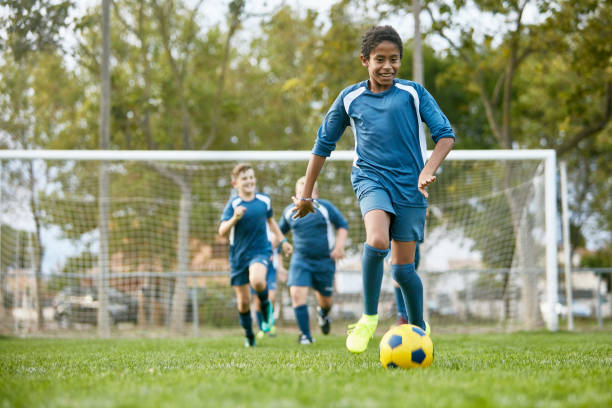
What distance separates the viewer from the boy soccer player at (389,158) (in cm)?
399

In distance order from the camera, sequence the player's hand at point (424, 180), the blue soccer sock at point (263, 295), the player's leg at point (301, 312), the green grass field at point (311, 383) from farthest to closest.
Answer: the player's leg at point (301, 312) < the blue soccer sock at point (263, 295) < the player's hand at point (424, 180) < the green grass field at point (311, 383)

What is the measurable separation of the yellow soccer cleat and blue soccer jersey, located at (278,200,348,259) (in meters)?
3.50

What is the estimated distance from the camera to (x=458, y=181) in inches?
525

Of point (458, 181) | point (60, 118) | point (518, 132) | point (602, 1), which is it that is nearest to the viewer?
point (602, 1)

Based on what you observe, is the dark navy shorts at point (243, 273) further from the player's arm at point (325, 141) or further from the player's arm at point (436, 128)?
the player's arm at point (436, 128)

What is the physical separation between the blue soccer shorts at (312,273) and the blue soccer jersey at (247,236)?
1028mm

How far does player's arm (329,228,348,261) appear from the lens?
24.8 ft

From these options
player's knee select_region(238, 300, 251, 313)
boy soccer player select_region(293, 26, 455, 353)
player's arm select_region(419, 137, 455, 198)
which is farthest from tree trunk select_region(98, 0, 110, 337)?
player's arm select_region(419, 137, 455, 198)

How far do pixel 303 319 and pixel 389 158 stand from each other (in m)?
3.65

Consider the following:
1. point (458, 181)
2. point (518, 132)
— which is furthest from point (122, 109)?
point (518, 132)

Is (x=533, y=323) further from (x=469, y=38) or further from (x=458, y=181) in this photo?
(x=469, y=38)

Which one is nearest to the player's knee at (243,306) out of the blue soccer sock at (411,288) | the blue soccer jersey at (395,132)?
the blue soccer sock at (411,288)

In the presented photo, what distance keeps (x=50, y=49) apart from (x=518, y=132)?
15526 mm

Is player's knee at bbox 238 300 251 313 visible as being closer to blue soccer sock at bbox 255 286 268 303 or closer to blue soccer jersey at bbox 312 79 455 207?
blue soccer sock at bbox 255 286 268 303
